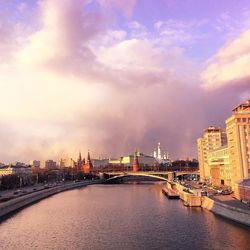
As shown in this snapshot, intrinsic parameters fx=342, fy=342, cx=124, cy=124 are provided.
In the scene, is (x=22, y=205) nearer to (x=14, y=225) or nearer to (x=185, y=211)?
(x=14, y=225)

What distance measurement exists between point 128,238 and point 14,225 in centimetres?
1817

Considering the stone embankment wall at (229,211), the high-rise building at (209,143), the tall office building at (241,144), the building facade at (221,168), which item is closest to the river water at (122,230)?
the stone embankment wall at (229,211)

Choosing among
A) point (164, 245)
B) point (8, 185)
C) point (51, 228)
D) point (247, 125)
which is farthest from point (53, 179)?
point (164, 245)

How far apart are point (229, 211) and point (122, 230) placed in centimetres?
1501

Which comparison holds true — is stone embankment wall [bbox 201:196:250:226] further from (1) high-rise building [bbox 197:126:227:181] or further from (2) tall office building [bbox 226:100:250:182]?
(1) high-rise building [bbox 197:126:227:181]

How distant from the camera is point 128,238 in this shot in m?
37.7

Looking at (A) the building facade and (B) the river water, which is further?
(A) the building facade

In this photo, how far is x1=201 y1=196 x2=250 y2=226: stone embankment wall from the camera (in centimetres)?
4150

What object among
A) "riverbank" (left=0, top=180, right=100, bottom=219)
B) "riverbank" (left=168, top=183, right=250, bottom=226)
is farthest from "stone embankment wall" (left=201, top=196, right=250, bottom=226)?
"riverbank" (left=0, top=180, right=100, bottom=219)

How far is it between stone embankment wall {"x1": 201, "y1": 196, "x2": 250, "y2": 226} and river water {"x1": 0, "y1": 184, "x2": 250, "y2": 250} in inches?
39.8

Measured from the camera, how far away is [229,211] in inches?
1818

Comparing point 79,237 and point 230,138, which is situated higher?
point 230,138

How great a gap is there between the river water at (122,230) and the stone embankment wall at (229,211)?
3.31 ft

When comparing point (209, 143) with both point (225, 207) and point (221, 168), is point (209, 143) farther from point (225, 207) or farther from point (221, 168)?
point (225, 207)
